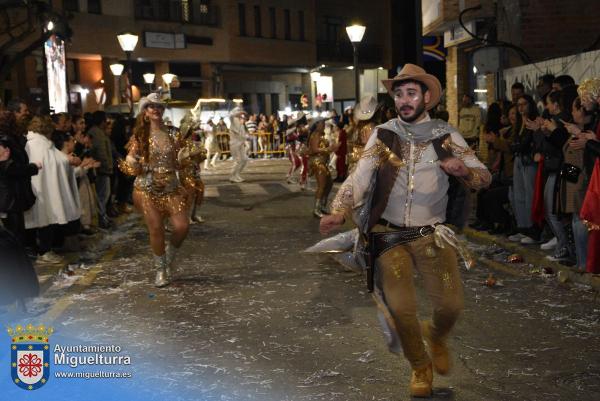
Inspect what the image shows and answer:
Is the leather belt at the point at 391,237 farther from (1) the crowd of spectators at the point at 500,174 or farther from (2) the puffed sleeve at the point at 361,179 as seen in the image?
(1) the crowd of spectators at the point at 500,174

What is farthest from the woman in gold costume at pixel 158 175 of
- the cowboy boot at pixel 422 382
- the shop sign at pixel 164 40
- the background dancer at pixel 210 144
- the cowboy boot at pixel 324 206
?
the shop sign at pixel 164 40

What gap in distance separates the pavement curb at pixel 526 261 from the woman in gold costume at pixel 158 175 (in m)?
3.66

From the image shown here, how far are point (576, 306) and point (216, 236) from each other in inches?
262

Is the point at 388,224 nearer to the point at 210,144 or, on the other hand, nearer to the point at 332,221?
the point at 332,221

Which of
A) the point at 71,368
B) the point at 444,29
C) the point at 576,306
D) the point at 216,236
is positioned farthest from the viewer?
the point at 444,29

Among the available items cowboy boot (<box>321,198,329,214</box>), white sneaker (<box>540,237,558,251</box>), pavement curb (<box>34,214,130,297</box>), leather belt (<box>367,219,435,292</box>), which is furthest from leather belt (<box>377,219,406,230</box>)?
cowboy boot (<box>321,198,329,214</box>)

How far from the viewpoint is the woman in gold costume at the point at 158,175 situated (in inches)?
347

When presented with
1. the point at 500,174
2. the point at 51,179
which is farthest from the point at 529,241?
the point at 51,179

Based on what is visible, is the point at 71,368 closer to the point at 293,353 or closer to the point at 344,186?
the point at 293,353

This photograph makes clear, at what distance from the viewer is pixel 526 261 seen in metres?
9.88

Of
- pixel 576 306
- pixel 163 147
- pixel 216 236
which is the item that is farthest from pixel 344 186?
pixel 216 236

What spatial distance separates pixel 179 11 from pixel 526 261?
132ft

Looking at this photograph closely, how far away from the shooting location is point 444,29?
70.8 ft

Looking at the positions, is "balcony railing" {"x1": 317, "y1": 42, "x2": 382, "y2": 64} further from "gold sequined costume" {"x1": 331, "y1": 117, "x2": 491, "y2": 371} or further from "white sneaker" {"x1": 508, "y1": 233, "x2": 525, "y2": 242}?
"gold sequined costume" {"x1": 331, "y1": 117, "x2": 491, "y2": 371}
